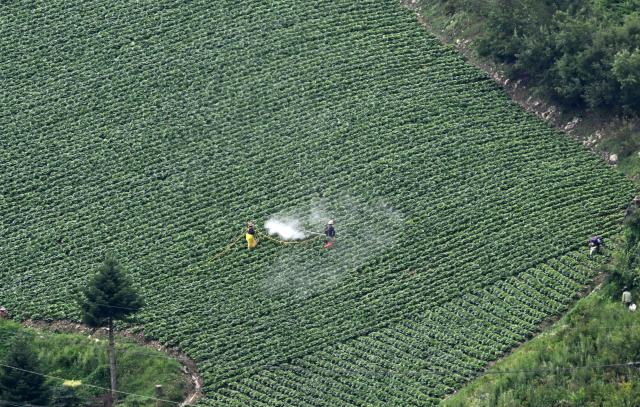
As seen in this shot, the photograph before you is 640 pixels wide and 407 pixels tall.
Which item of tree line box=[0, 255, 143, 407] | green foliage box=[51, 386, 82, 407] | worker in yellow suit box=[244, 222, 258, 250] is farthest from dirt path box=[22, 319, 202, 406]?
worker in yellow suit box=[244, 222, 258, 250]

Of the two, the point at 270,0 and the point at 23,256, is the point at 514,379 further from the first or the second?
the point at 270,0

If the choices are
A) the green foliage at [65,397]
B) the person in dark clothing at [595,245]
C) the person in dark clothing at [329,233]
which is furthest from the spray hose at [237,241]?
the person in dark clothing at [595,245]

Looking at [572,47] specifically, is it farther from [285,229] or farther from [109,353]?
[109,353]

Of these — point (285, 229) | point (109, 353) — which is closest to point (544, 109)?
point (285, 229)

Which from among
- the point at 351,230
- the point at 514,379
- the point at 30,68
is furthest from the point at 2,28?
the point at 514,379

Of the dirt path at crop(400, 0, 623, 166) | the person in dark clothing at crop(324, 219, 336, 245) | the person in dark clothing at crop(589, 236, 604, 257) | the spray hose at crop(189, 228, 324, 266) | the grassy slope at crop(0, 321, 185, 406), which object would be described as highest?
the person in dark clothing at crop(589, 236, 604, 257)

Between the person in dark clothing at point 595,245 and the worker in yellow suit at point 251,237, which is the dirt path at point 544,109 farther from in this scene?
the worker in yellow suit at point 251,237

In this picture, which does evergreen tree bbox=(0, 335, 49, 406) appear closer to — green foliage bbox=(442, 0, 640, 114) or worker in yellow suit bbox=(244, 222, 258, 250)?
worker in yellow suit bbox=(244, 222, 258, 250)

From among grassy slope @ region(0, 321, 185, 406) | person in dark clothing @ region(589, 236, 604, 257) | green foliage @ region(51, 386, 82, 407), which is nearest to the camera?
green foliage @ region(51, 386, 82, 407)
